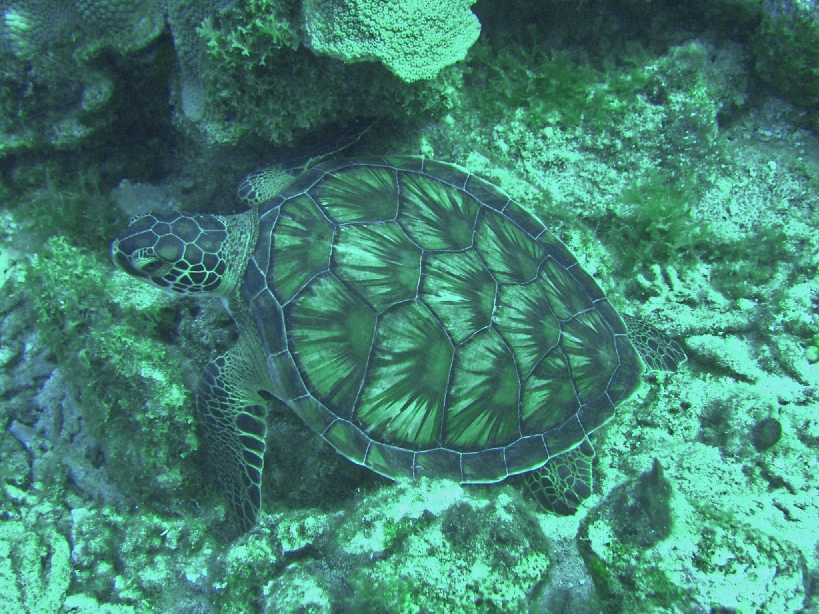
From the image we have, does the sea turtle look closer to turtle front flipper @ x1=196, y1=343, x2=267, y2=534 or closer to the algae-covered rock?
turtle front flipper @ x1=196, y1=343, x2=267, y2=534

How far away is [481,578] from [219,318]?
1.92 metres

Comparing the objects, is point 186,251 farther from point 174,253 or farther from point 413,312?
point 413,312

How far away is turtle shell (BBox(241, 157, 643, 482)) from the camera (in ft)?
6.85

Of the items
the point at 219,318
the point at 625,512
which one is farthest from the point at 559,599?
the point at 219,318

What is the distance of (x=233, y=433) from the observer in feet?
7.22

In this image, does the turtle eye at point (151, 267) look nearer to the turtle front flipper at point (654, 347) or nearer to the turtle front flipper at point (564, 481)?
the turtle front flipper at point (564, 481)

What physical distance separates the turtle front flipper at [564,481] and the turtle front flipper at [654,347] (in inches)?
22.8

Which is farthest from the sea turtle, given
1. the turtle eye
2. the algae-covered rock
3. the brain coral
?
the algae-covered rock

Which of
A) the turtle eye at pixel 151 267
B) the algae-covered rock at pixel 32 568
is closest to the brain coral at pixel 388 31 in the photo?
the turtle eye at pixel 151 267

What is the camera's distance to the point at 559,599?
1737 millimetres

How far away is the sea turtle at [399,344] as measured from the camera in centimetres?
209

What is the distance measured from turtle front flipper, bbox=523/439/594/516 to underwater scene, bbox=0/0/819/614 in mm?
16

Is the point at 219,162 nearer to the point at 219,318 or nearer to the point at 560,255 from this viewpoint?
the point at 219,318

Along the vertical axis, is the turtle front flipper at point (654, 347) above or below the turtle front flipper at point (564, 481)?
above
